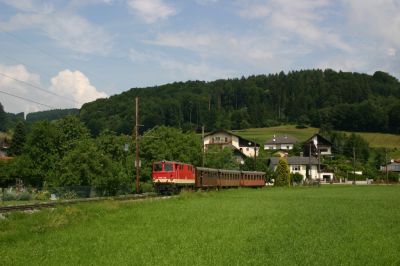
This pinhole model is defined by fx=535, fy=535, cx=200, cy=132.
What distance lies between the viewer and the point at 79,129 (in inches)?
3484

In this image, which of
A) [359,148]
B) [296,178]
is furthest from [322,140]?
[296,178]

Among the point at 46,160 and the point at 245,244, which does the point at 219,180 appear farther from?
the point at 245,244

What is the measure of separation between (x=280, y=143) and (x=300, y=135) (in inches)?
649

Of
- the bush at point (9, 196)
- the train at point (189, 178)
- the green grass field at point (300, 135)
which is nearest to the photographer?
the bush at point (9, 196)

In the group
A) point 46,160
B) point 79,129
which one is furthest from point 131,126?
point 46,160

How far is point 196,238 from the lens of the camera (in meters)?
19.3

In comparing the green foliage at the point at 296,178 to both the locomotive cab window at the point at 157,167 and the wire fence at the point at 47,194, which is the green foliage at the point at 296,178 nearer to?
the locomotive cab window at the point at 157,167

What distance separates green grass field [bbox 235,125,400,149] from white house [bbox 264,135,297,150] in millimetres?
4228

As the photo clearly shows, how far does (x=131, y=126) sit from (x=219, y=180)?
46.8 m

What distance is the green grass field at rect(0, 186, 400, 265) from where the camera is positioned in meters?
15.2

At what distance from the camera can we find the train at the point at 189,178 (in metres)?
53.2

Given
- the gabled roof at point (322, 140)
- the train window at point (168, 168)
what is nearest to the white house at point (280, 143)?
the gabled roof at point (322, 140)

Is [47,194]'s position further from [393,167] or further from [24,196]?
[393,167]

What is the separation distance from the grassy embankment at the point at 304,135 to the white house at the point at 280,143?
3.81 metres
